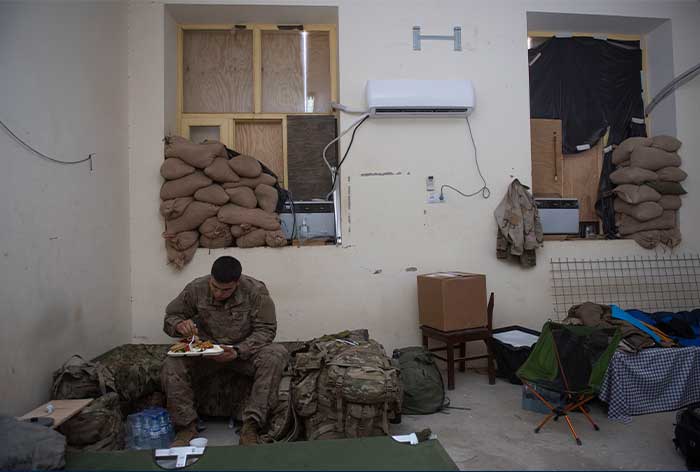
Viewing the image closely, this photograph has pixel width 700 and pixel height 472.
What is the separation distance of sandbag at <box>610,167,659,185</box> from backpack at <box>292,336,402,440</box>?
11.0 ft

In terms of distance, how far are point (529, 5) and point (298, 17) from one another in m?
2.35

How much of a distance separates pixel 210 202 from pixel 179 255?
56 centimetres

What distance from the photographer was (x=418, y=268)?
444 centimetres

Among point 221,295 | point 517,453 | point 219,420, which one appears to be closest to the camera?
point 517,453

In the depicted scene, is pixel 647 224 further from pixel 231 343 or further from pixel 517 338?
pixel 231 343

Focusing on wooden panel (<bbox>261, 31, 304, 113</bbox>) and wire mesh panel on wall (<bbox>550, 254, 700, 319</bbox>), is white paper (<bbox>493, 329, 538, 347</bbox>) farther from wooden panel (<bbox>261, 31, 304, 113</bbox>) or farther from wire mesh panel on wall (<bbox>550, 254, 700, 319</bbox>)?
wooden panel (<bbox>261, 31, 304, 113</bbox>)

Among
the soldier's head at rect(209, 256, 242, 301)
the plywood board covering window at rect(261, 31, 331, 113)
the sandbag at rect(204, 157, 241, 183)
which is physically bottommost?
the soldier's head at rect(209, 256, 242, 301)

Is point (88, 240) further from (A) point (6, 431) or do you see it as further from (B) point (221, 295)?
(A) point (6, 431)

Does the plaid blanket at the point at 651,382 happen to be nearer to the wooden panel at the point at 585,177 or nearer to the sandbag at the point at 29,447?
the wooden panel at the point at 585,177

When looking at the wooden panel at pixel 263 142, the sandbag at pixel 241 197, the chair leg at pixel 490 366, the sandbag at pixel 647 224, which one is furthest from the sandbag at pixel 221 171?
the sandbag at pixel 647 224

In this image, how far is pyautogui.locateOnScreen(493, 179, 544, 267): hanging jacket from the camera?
14.3ft

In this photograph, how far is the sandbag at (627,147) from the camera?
15.6 feet

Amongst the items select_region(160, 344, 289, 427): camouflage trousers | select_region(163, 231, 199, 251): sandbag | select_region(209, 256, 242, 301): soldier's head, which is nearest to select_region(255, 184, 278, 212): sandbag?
select_region(163, 231, 199, 251): sandbag

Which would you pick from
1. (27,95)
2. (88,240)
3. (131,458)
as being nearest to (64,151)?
(27,95)
